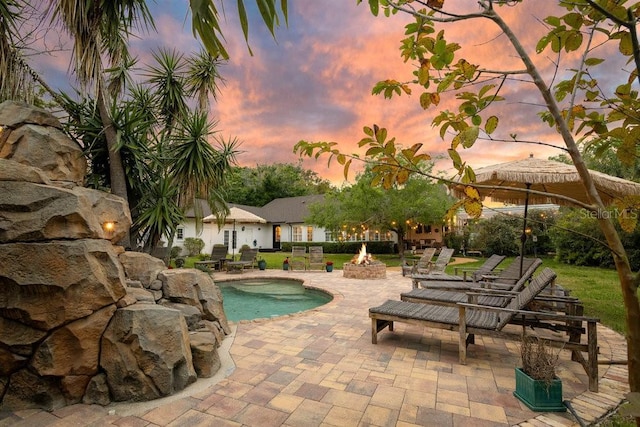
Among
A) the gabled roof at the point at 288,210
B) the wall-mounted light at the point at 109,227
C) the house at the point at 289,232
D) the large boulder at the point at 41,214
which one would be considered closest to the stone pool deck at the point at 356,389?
the large boulder at the point at 41,214

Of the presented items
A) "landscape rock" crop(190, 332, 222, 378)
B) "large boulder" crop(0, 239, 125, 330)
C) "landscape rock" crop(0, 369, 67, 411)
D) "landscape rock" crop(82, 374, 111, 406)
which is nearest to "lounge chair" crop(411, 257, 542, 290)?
"landscape rock" crop(190, 332, 222, 378)

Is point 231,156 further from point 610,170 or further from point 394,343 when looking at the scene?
point 610,170

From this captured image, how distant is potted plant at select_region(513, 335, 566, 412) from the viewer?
308 centimetres

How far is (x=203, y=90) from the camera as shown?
10.4m

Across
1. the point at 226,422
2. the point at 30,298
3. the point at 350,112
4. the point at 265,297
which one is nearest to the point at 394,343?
the point at 226,422

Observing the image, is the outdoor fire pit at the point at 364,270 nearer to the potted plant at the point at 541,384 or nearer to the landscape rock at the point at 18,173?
the potted plant at the point at 541,384

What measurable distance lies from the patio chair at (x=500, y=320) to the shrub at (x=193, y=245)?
18378 millimetres

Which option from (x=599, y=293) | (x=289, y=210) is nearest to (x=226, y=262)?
(x=599, y=293)

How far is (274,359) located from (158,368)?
1541 mm

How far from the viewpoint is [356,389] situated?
353 cm

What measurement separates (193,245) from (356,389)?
64.4 ft

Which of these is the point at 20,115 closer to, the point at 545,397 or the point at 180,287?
the point at 180,287

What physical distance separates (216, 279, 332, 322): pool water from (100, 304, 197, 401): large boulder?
4.09m

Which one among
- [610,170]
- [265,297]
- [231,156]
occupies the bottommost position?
[265,297]
